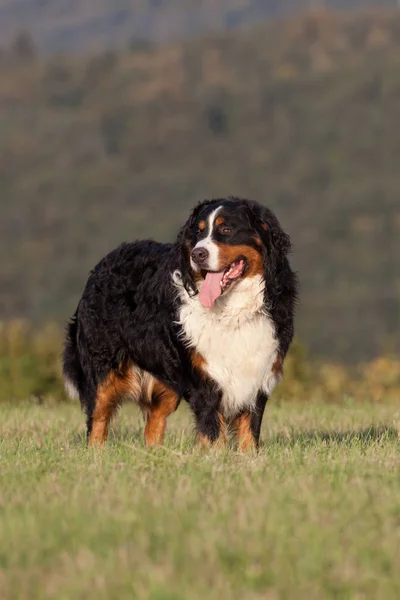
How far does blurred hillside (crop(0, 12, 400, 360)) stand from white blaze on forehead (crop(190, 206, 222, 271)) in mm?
56479

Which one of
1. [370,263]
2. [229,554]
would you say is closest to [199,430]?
[229,554]

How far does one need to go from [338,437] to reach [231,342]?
1672 mm

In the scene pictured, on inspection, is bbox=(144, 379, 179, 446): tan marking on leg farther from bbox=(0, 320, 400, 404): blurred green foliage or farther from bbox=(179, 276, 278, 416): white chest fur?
bbox=(0, 320, 400, 404): blurred green foliage

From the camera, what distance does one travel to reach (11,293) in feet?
278

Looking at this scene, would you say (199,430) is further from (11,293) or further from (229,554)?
(11,293)

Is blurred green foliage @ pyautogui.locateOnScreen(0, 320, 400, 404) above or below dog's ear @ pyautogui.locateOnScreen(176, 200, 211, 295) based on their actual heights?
below

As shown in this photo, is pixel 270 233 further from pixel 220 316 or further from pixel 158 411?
pixel 158 411

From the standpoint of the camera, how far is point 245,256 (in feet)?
24.5

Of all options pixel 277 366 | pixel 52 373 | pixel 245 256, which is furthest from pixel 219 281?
pixel 52 373

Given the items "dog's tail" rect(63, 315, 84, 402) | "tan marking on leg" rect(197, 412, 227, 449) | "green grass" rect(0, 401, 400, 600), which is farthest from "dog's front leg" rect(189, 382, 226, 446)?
"dog's tail" rect(63, 315, 84, 402)

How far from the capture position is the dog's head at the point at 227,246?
7.35 m

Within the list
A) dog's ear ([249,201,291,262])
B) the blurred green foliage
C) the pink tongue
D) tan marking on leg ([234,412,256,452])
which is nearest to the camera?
the pink tongue

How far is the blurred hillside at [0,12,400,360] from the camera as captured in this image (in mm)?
84375

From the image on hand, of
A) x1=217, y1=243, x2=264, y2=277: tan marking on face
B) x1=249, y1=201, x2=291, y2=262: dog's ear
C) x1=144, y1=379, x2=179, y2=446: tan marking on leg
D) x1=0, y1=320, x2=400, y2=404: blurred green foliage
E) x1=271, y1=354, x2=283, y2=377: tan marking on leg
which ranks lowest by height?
x1=0, y1=320, x2=400, y2=404: blurred green foliage
